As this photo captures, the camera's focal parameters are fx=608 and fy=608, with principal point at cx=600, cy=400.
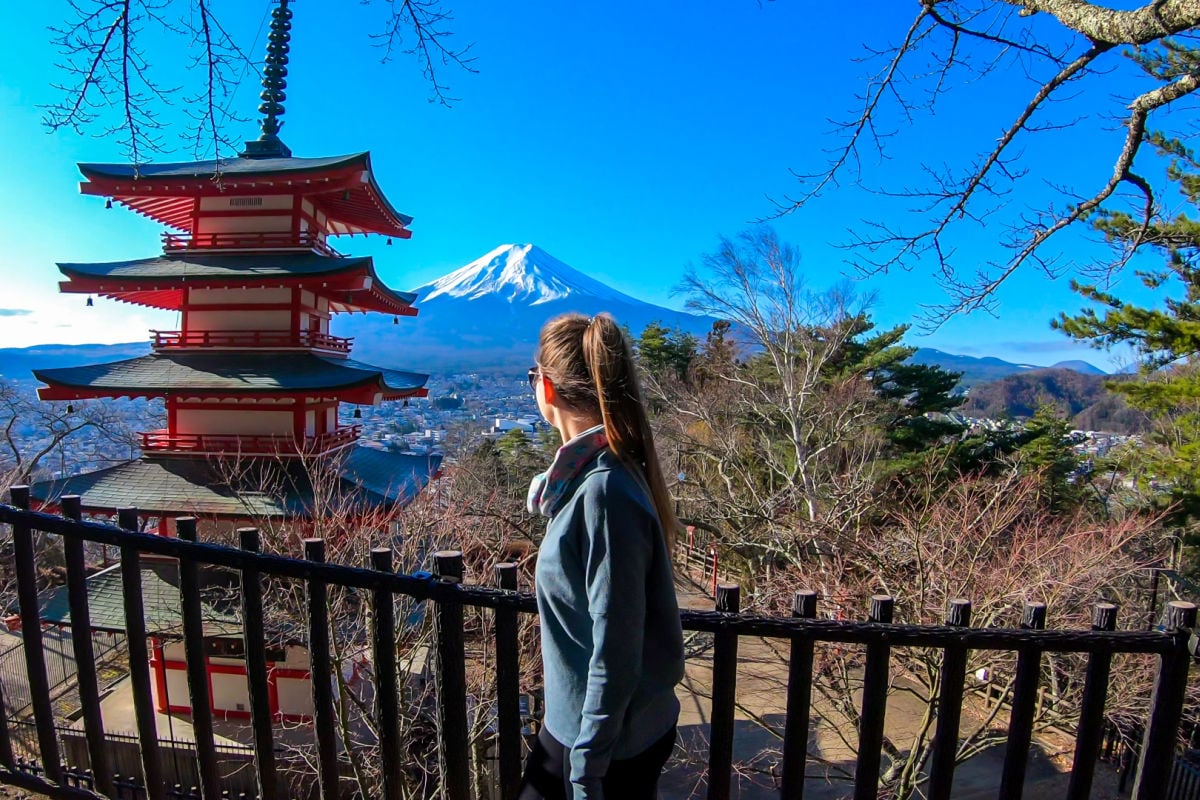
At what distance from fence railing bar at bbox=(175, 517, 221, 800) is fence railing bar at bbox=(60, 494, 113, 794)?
330mm

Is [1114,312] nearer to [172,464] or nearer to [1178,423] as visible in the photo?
[1178,423]

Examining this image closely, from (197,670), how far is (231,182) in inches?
333

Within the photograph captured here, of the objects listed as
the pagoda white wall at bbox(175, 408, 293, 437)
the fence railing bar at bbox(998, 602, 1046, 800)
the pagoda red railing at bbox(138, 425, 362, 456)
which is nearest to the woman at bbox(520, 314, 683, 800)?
the fence railing bar at bbox(998, 602, 1046, 800)

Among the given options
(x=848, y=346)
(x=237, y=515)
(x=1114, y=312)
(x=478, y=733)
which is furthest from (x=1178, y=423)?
(x=237, y=515)

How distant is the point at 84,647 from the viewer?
2.04m

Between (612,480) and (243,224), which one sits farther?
(243,224)

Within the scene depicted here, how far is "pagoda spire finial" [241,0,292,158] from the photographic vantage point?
32.4 feet

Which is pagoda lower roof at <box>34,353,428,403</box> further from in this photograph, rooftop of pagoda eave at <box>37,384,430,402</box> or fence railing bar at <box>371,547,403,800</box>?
fence railing bar at <box>371,547,403,800</box>

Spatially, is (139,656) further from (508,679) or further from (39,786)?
(508,679)

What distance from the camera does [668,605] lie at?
1.33 metres

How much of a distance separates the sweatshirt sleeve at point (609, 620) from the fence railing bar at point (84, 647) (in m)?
1.79

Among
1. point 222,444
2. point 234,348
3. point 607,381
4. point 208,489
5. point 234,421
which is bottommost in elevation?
point 208,489

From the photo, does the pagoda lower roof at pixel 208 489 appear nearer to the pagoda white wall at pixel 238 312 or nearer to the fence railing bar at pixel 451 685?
the pagoda white wall at pixel 238 312

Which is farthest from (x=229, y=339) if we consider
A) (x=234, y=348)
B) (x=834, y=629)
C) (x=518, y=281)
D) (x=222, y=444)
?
(x=518, y=281)
